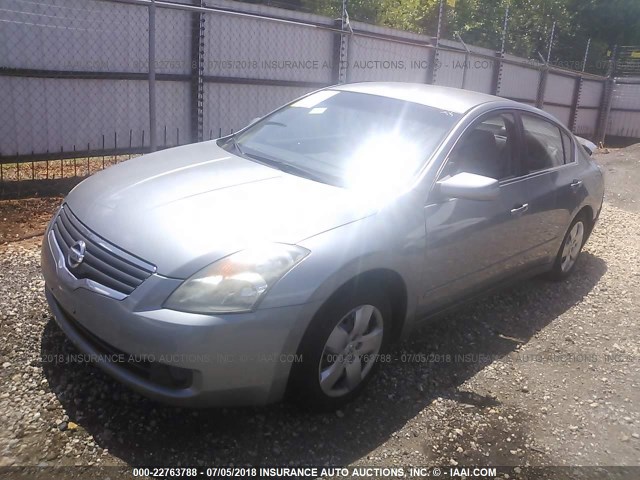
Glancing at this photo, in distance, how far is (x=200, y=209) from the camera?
9.62 ft

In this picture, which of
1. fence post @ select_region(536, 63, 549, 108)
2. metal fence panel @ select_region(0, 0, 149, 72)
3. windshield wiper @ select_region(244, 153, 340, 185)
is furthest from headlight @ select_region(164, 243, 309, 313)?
fence post @ select_region(536, 63, 549, 108)

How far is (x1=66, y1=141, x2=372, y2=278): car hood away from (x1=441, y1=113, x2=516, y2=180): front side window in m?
0.90

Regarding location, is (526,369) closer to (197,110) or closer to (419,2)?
(197,110)

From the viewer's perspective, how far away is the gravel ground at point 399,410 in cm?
273

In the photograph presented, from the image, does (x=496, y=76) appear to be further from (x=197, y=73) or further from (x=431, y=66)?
(x=197, y=73)

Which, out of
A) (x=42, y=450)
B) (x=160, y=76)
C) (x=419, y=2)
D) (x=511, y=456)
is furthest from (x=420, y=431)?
(x=419, y=2)

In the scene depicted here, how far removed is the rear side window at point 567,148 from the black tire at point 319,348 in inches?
109

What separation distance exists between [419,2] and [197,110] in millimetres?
16990

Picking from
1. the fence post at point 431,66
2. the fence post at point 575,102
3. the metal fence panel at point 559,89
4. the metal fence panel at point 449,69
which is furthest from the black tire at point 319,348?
the fence post at point 575,102

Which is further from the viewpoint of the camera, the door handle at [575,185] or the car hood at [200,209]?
the door handle at [575,185]

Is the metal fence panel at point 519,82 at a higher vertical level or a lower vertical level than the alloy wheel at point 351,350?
higher

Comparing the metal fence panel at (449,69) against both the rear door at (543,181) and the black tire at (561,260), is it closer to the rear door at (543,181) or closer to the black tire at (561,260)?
the black tire at (561,260)

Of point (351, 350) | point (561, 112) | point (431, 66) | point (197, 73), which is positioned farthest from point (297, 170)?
point (561, 112)

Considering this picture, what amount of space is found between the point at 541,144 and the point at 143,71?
17.0ft
